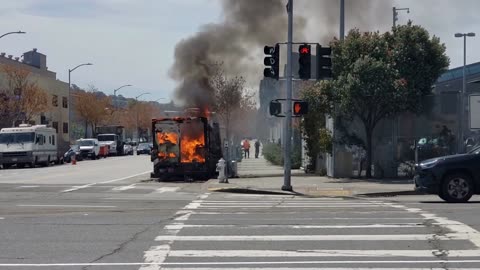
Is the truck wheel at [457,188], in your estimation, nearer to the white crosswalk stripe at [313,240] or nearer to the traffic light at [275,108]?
the white crosswalk stripe at [313,240]

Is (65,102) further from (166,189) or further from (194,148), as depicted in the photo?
(166,189)

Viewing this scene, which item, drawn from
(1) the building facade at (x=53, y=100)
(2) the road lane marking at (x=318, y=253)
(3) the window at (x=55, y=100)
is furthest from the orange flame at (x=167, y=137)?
(3) the window at (x=55, y=100)

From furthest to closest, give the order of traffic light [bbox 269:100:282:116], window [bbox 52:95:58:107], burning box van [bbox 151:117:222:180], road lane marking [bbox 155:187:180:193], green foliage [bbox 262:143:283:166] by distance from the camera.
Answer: window [bbox 52:95:58:107] → green foliage [bbox 262:143:283:166] → burning box van [bbox 151:117:222:180] → road lane marking [bbox 155:187:180:193] → traffic light [bbox 269:100:282:116]

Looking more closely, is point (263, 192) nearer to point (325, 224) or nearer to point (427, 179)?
point (427, 179)

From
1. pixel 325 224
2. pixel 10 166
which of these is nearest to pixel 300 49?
pixel 325 224

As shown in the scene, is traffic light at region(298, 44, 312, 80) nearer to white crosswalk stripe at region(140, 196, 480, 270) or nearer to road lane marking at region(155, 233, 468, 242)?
white crosswalk stripe at region(140, 196, 480, 270)

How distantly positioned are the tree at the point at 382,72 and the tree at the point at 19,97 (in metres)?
39.0

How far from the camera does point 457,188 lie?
18.4 meters

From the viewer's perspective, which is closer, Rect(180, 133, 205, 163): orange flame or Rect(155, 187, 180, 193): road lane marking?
Rect(155, 187, 180, 193): road lane marking

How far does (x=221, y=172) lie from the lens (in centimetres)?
2714

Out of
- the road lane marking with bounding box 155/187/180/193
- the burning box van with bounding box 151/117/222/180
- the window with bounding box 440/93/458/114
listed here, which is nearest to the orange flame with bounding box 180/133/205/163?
the burning box van with bounding box 151/117/222/180

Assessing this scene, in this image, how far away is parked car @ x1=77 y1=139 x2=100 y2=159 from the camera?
66375 millimetres

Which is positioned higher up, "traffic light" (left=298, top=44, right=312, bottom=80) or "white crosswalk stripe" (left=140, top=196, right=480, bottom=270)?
"traffic light" (left=298, top=44, right=312, bottom=80)

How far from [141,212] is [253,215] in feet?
8.31
